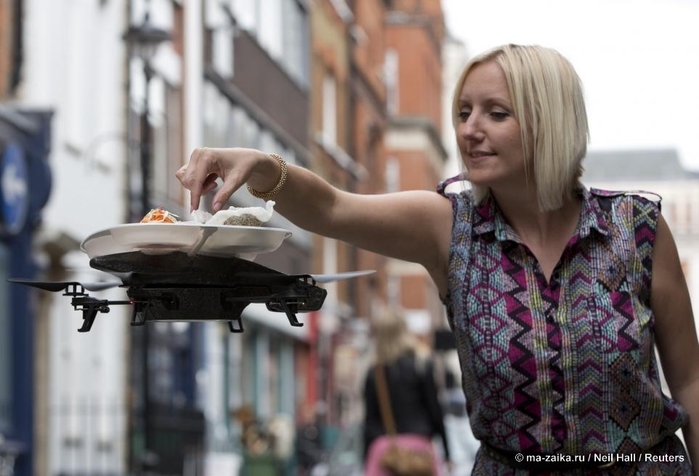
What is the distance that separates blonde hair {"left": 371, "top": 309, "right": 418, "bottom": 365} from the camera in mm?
10609

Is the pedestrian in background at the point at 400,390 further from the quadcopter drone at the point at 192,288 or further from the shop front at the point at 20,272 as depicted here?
the quadcopter drone at the point at 192,288

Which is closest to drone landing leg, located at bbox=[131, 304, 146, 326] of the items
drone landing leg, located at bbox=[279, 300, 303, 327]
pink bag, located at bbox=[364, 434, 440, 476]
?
drone landing leg, located at bbox=[279, 300, 303, 327]

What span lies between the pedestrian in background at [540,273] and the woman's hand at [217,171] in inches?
8.6

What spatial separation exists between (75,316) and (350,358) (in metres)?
24.1

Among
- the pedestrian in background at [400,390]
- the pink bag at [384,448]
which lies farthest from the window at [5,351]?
the pink bag at [384,448]

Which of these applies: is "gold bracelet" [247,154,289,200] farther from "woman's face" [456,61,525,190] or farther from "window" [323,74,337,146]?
"window" [323,74,337,146]

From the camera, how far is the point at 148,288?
2771mm

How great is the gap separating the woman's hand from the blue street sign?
13.2 metres

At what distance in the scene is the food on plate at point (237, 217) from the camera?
2.83 m

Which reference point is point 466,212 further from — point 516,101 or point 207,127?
point 207,127

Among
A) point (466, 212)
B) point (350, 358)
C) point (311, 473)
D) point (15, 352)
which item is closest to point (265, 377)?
point (311, 473)

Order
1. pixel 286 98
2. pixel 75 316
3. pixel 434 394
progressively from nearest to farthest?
pixel 434 394 < pixel 75 316 < pixel 286 98

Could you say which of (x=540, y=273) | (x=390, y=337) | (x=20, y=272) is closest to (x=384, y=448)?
(x=390, y=337)

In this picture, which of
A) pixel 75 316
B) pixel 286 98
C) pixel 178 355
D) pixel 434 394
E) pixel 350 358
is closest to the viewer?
pixel 434 394
